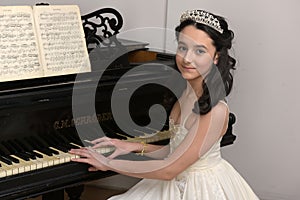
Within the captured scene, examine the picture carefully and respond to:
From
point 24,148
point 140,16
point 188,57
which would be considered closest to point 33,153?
point 24,148

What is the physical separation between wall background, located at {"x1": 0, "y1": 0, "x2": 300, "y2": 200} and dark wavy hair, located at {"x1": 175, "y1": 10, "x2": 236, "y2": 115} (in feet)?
3.27

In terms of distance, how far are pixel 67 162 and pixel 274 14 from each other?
5.11ft

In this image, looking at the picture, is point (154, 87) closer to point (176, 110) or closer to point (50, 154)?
point (176, 110)

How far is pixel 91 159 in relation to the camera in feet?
5.86

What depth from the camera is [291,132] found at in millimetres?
2785

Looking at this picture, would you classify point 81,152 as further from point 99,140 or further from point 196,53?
point 196,53

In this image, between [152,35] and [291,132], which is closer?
[291,132]

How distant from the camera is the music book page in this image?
1.77m

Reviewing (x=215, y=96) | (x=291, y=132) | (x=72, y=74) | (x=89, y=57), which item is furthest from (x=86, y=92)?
(x=291, y=132)

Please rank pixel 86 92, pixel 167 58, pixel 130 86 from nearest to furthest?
pixel 86 92 < pixel 130 86 < pixel 167 58

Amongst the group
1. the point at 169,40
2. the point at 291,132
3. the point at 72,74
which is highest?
the point at 169,40

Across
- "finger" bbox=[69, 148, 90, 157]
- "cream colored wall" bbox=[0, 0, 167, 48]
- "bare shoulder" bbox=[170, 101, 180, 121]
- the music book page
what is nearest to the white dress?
"bare shoulder" bbox=[170, 101, 180, 121]

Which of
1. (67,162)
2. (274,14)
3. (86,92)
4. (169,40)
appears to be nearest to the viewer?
(67,162)

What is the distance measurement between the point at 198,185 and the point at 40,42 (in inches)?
32.4
